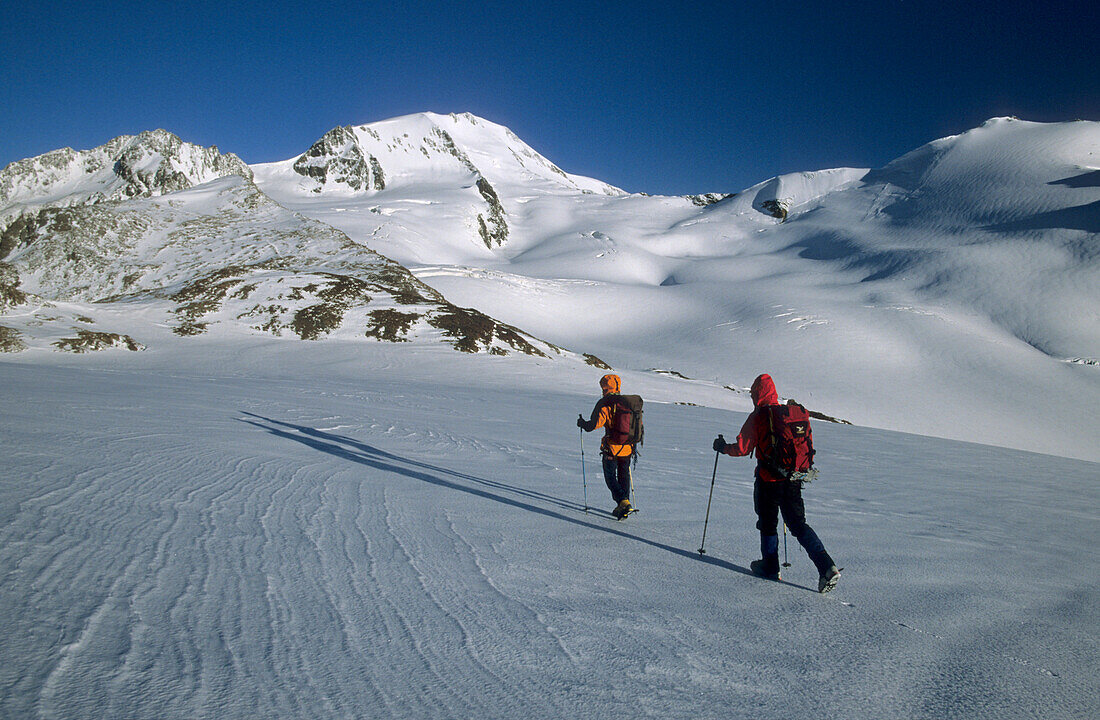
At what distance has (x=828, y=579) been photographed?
14.0ft

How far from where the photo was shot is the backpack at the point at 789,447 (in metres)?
4.32

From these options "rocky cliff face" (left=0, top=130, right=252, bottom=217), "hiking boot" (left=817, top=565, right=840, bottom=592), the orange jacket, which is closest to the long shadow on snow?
"hiking boot" (left=817, top=565, right=840, bottom=592)

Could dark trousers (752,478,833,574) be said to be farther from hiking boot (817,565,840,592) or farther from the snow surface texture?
the snow surface texture

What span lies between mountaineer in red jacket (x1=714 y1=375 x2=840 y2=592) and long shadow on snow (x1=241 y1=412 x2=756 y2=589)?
0.46 metres

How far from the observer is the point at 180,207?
5412 cm

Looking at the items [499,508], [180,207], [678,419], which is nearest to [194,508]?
[499,508]

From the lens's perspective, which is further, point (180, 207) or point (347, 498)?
point (180, 207)

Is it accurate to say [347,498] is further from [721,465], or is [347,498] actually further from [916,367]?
[916,367]

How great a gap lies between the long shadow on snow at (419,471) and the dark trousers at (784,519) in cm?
40

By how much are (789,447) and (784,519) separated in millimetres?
656

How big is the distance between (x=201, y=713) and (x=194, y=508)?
10.3ft

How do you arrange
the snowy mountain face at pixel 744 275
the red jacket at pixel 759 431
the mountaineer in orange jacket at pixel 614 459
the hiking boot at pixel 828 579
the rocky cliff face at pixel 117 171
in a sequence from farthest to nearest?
the rocky cliff face at pixel 117 171 → the snowy mountain face at pixel 744 275 → the mountaineer in orange jacket at pixel 614 459 → the red jacket at pixel 759 431 → the hiking boot at pixel 828 579

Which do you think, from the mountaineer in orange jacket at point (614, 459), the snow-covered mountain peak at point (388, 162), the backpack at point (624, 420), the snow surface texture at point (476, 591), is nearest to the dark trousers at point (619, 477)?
the mountaineer in orange jacket at point (614, 459)

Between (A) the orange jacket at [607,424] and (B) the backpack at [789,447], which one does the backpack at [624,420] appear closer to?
(A) the orange jacket at [607,424]
